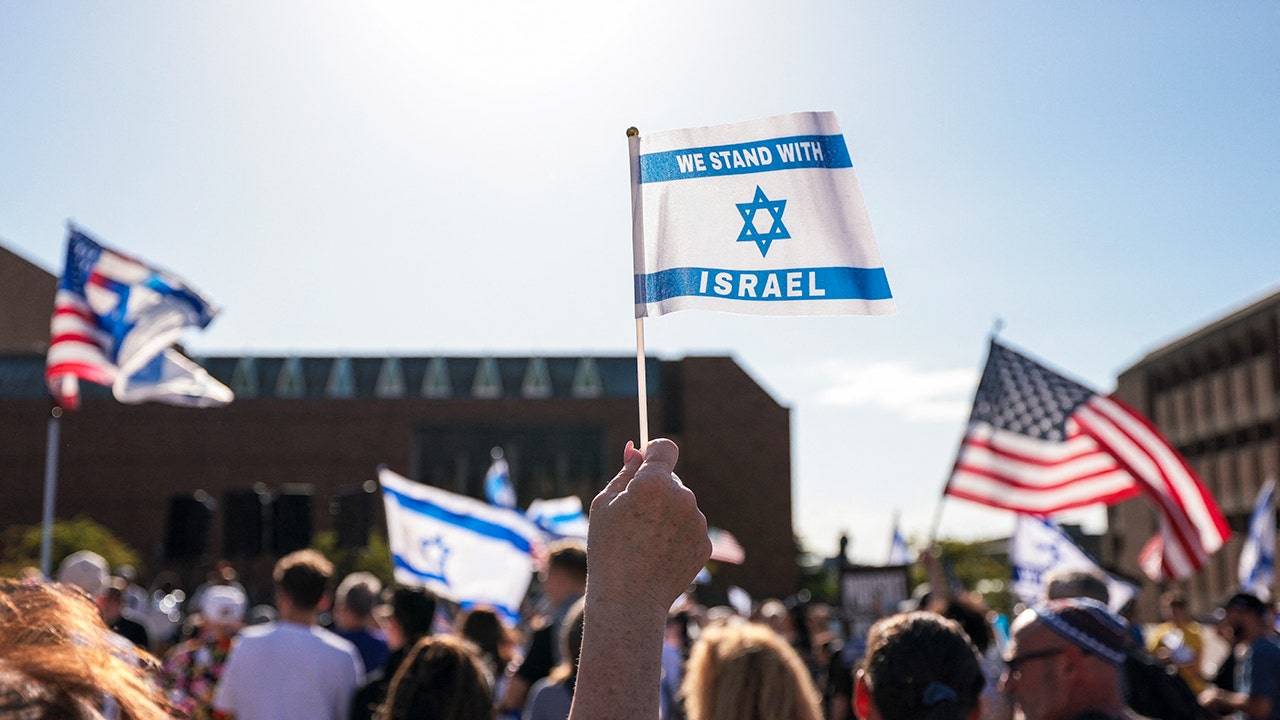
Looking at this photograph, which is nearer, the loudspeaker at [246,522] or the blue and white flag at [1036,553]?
the blue and white flag at [1036,553]

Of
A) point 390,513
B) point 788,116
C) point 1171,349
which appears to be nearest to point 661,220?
point 788,116

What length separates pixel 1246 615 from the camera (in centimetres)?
722

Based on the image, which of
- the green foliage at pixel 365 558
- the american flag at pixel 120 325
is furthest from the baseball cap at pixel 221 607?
the green foliage at pixel 365 558

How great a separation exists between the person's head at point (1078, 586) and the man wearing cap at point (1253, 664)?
1.90 m

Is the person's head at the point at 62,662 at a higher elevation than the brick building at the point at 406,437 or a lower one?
lower

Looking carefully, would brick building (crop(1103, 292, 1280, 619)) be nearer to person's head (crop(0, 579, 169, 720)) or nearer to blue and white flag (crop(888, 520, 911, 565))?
blue and white flag (crop(888, 520, 911, 565))

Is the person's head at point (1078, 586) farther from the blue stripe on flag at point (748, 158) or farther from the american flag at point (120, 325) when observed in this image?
the american flag at point (120, 325)

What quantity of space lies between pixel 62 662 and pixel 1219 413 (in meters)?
50.5

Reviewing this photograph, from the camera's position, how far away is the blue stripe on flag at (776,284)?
274cm

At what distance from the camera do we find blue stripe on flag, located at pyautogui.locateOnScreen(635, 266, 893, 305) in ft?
8.98

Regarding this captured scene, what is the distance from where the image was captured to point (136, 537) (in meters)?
63.3

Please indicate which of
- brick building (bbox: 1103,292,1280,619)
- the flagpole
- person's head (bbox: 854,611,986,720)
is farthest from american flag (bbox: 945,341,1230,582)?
brick building (bbox: 1103,292,1280,619)

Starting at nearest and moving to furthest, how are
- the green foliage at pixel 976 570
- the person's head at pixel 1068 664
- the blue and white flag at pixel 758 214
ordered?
the blue and white flag at pixel 758 214 < the person's head at pixel 1068 664 < the green foliage at pixel 976 570

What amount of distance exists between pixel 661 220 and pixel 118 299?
963 cm
